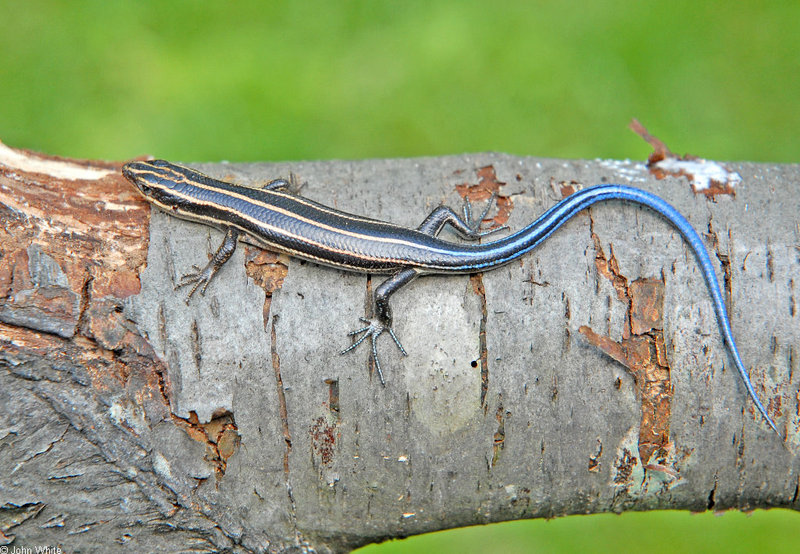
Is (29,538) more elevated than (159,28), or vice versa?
(159,28)

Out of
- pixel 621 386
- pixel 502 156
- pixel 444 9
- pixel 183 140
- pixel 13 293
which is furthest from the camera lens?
pixel 444 9

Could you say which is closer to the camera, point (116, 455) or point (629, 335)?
point (116, 455)

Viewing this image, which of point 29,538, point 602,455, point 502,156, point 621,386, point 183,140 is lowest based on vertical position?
point 29,538

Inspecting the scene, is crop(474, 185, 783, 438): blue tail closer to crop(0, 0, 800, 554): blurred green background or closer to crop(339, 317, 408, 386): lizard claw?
crop(339, 317, 408, 386): lizard claw

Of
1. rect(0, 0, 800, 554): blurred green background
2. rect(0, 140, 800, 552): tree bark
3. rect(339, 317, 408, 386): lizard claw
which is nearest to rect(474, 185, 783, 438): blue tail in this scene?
rect(0, 140, 800, 552): tree bark

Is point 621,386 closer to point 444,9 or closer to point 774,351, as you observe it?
point 774,351

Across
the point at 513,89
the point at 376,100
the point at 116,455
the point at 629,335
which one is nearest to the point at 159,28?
the point at 376,100

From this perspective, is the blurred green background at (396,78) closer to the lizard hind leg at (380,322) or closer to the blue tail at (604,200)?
the blue tail at (604,200)
